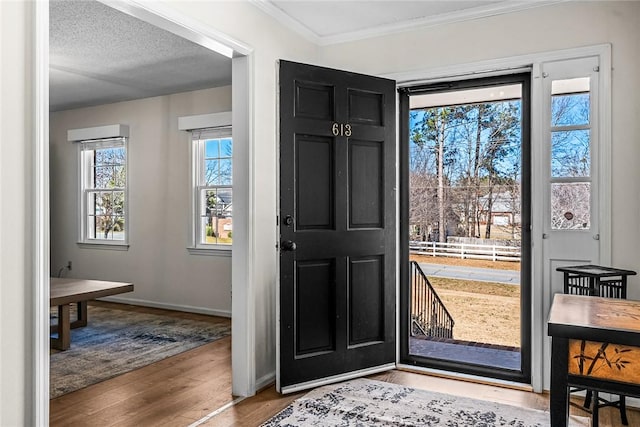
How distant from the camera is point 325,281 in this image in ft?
10.5

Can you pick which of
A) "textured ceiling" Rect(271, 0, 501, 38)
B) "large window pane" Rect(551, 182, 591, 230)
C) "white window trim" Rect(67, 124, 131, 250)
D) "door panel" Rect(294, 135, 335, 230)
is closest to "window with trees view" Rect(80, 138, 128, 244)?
"white window trim" Rect(67, 124, 131, 250)

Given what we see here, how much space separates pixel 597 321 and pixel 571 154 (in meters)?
1.62

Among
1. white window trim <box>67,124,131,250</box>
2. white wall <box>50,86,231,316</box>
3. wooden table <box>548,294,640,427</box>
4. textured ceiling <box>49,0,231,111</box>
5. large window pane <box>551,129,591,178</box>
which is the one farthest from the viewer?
white window trim <box>67,124,131,250</box>

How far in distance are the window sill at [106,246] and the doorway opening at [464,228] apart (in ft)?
13.1

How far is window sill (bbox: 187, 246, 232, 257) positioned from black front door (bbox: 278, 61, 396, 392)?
236cm

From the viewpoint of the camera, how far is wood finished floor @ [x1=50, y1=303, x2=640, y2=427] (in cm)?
272

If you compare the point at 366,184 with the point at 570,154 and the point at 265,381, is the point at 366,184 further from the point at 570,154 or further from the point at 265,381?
the point at 265,381

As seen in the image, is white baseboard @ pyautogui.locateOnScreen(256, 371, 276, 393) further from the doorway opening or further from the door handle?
the doorway opening

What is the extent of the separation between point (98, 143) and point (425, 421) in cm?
554

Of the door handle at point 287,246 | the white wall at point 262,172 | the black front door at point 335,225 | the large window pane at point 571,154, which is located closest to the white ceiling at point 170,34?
the white wall at point 262,172

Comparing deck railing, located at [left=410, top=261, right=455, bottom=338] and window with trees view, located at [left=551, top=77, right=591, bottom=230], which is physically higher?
window with trees view, located at [left=551, top=77, right=591, bottom=230]

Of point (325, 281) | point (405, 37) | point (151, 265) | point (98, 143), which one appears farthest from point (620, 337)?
point (98, 143)

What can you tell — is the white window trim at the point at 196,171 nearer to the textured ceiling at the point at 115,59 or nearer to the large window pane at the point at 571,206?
the textured ceiling at the point at 115,59

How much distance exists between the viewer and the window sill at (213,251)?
210 inches
